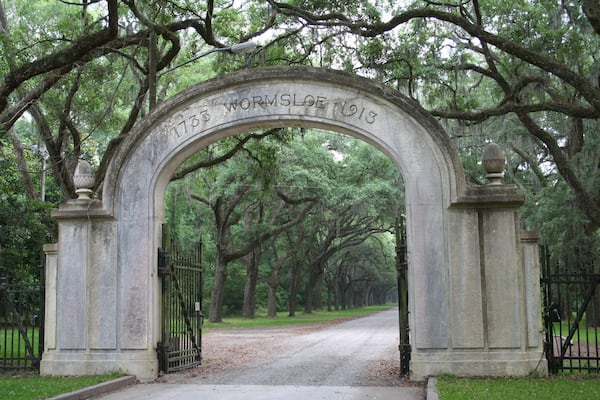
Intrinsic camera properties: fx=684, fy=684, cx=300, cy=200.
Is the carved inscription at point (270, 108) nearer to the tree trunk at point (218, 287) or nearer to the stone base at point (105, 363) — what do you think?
the stone base at point (105, 363)

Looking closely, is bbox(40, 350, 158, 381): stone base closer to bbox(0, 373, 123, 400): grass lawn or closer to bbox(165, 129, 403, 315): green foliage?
bbox(0, 373, 123, 400): grass lawn

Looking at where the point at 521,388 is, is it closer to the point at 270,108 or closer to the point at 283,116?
the point at 283,116

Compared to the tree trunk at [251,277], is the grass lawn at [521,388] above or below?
below

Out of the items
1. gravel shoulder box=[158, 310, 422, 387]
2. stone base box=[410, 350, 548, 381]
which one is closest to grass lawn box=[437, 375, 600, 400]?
stone base box=[410, 350, 548, 381]

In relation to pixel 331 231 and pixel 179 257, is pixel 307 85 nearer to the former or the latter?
pixel 179 257

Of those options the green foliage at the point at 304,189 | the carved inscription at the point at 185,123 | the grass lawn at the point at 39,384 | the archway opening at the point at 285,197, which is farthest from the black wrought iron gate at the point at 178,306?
the green foliage at the point at 304,189

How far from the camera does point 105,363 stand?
1144 centimetres

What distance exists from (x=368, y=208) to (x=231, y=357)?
16.0 metres

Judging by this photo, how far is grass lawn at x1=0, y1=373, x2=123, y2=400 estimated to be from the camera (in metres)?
9.23

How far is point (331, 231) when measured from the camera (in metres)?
39.8

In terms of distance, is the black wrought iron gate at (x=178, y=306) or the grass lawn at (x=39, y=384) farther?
the black wrought iron gate at (x=178, y=306)

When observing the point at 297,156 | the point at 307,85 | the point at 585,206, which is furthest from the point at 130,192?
the point at 297,156

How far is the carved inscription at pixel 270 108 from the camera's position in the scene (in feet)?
37.8

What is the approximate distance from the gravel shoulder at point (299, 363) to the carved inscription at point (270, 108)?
428 centimetres
